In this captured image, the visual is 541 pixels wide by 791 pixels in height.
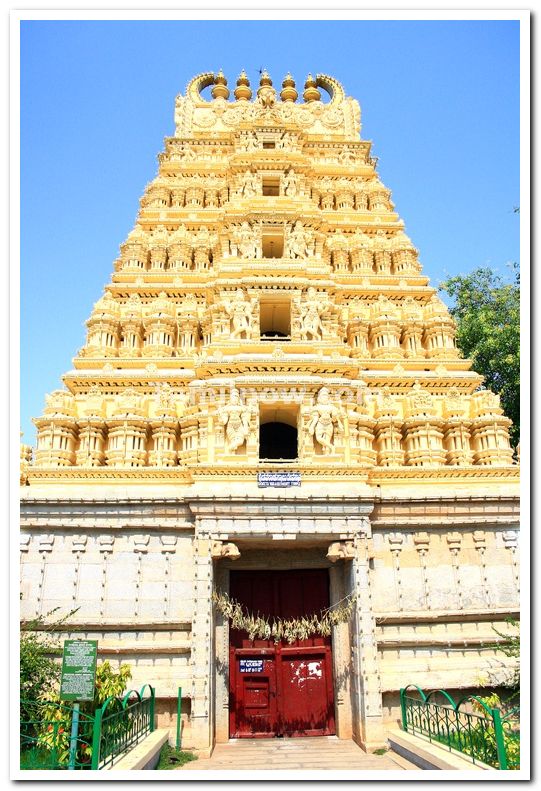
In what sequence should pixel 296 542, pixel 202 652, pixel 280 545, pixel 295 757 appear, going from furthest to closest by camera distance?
pixel 280 545
pixel 296 542
pixel 202 652
pixel 295 757

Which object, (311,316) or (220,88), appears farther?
(220,88)

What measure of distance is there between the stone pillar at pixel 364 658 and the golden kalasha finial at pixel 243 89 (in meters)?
26.0

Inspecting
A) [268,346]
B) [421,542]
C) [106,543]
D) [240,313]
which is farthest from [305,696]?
[240,313]

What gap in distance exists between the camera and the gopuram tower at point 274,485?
15.3 metres

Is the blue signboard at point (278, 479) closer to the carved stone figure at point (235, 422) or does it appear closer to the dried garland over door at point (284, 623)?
the carved stone figure at point (235, 422)

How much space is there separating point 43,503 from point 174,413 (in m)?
4.79

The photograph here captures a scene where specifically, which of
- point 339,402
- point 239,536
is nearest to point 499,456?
point 339,402

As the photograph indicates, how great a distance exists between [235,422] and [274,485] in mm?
2231

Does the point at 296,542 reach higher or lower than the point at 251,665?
higher

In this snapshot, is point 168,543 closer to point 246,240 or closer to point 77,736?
point 77,736

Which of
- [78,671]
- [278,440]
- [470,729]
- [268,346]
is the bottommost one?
[470,729]

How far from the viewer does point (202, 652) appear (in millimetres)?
14445

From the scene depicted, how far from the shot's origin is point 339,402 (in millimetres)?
18062
